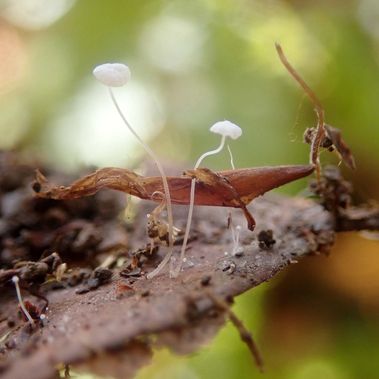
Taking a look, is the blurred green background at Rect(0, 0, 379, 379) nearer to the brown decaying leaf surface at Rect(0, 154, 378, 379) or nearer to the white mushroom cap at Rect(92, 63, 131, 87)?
the brown decaying leaf surface at Rect(0, 154, 378, 379)

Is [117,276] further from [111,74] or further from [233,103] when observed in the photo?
[233,103]

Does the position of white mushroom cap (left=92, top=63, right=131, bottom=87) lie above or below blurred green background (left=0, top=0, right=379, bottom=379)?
above

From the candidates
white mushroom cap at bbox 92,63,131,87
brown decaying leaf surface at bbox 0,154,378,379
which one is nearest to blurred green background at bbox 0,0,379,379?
brown decaying leaf surface at bbox 0,154,378,379

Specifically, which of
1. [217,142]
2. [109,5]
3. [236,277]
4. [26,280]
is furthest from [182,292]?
[109,5]

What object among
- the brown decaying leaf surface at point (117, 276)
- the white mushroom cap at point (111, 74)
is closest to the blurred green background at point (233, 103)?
the brown decaying leaf surface at point (117, 276)

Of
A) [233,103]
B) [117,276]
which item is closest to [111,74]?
[117,276]
